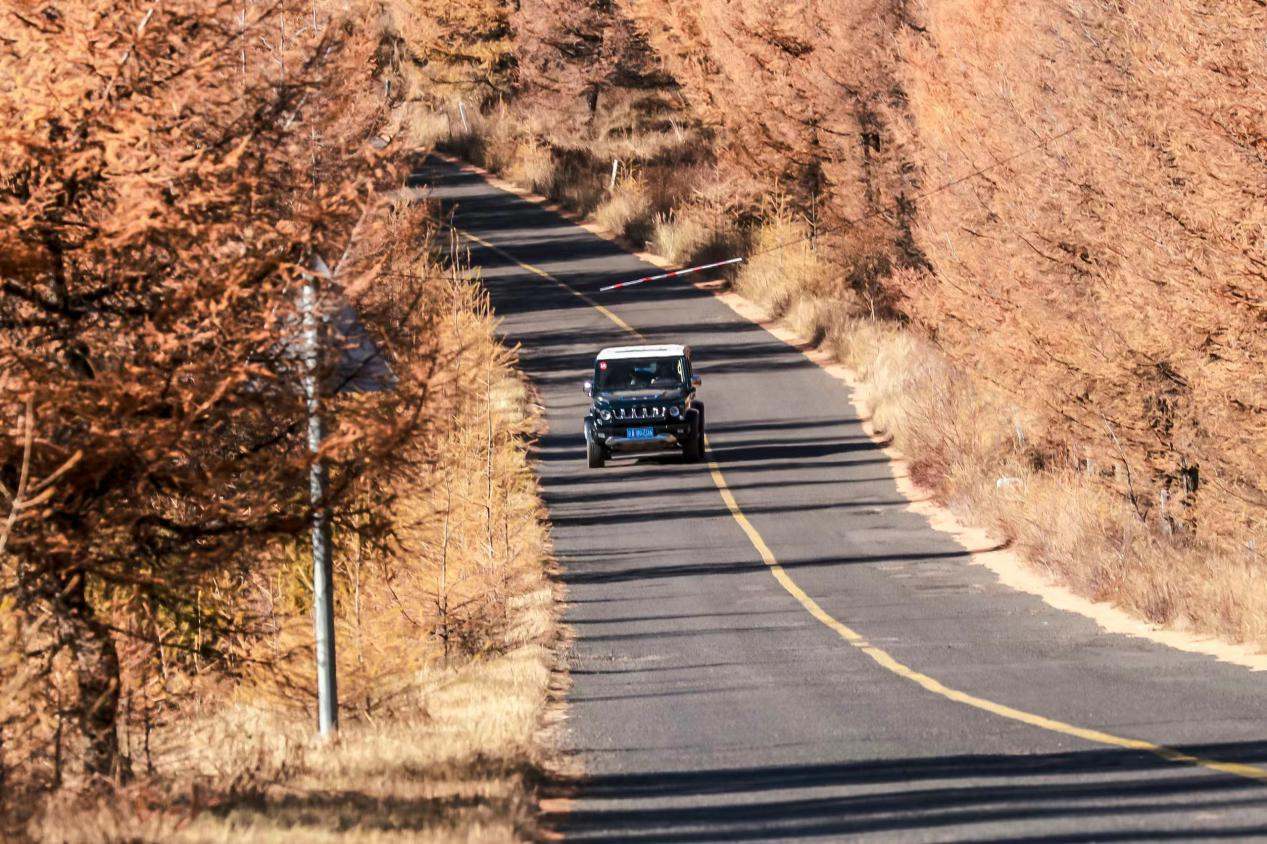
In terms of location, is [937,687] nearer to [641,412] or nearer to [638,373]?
[641,412]

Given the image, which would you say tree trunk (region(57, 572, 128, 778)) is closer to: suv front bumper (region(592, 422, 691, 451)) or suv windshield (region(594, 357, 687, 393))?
suv front bumper (region(592, 422, 691, 451))

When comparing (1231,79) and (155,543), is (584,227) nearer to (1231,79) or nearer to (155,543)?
(1231,79)

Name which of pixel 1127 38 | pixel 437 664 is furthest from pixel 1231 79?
pixel 437 664

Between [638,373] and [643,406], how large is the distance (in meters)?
0.78

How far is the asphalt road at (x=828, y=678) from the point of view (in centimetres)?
927

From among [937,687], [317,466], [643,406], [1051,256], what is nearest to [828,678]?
[937,687]

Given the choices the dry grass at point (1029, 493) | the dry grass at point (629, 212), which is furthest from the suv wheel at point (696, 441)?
the dry grass at point (629, 212)

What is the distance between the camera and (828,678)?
1507cm

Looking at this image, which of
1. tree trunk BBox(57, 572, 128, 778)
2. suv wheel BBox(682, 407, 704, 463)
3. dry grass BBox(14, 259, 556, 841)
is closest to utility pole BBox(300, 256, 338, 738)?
dry grass BBox(14, 259, 556, 841)

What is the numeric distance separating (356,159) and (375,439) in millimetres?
1717

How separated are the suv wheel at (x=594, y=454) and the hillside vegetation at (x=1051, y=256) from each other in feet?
17.4

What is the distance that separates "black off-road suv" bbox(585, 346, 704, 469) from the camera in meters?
29.0

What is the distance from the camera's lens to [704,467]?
97.5ft

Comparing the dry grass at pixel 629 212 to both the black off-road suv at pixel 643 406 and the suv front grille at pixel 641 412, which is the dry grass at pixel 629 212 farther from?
the suv front grille at pixel 641 412
